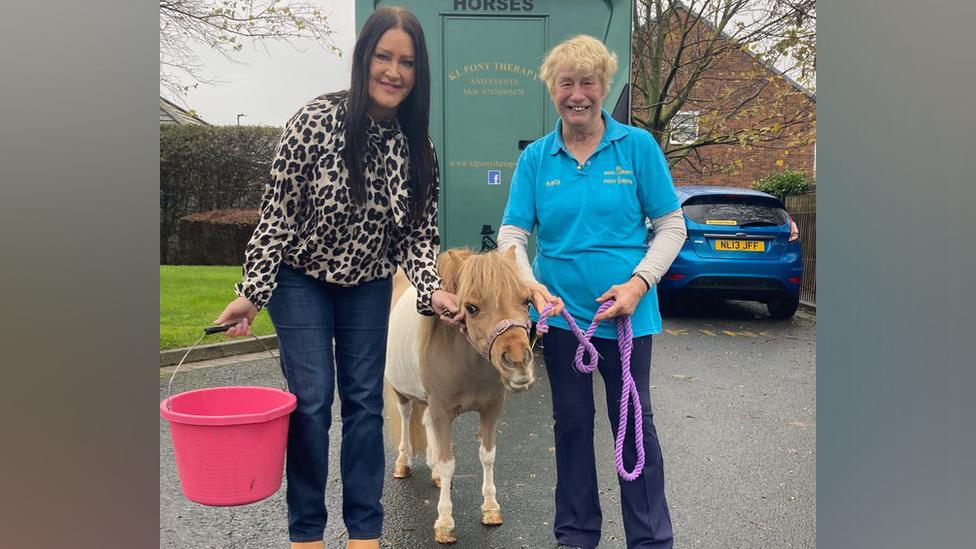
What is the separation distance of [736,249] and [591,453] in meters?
7.64

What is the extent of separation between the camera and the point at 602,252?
8.89ft

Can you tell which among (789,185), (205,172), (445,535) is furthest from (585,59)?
(789,185)

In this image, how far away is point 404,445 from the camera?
13.7 feet

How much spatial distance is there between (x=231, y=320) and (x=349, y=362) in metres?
0.48

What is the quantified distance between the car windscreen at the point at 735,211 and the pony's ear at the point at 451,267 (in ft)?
24.3

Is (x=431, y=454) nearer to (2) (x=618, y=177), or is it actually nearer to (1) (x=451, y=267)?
(1) (x=451, y=267)

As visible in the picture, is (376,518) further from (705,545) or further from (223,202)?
(223,202)

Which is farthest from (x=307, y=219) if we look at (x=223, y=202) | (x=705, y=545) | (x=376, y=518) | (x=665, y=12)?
(x=665, y=12)

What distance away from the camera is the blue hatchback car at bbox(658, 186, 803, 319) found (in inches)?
386

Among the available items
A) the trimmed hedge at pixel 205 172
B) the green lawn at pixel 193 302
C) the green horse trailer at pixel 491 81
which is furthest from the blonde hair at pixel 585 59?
the trimmed hedge at pixel 205 172

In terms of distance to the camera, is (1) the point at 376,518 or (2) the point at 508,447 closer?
(1) the point at 376,518

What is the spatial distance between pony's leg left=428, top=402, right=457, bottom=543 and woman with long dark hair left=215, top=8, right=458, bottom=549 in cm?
50

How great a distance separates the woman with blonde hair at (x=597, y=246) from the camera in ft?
8.82

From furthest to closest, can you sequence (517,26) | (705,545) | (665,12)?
(665,12), (517,26), (705,545)
